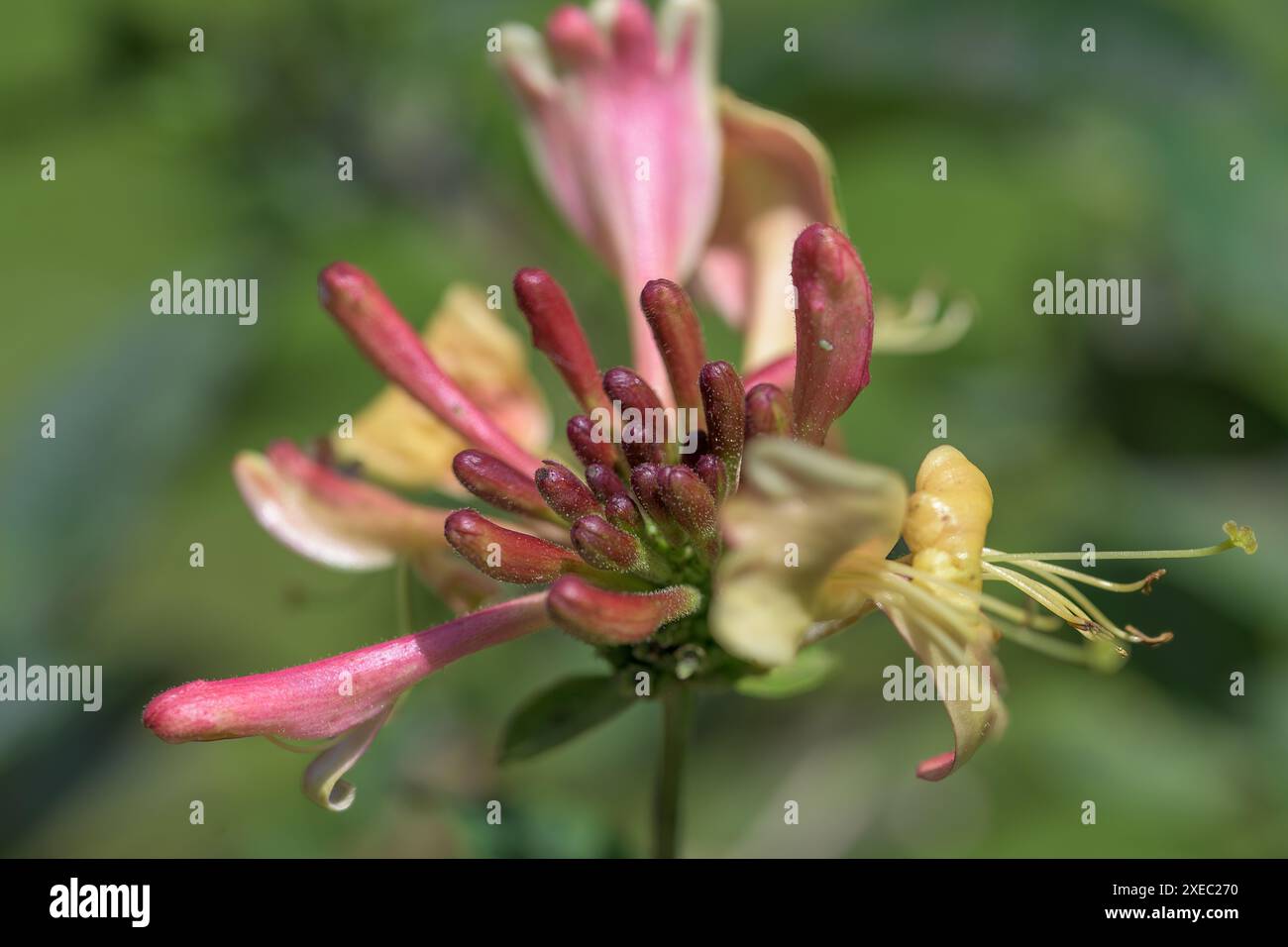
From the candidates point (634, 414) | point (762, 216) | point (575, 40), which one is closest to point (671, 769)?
point (634, 414)

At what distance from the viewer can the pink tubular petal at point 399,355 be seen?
5.28 ft

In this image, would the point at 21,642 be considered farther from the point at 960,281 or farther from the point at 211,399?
the point at 960,281

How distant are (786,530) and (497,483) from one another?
495 mm

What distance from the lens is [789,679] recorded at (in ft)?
5.20

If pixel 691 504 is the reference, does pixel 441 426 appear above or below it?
above

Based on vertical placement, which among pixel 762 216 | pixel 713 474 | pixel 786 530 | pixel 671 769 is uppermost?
pixel 762 216

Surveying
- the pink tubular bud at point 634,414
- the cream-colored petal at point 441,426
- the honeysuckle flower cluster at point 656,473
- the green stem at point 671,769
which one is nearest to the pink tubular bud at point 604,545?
the honeysuckle flower cluster at point 656,473

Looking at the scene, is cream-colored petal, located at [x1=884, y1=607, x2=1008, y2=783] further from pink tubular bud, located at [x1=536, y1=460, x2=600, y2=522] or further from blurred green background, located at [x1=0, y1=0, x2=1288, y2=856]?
blurred green background, located at [x1=0, y1=0, x2=1288, y2=856]

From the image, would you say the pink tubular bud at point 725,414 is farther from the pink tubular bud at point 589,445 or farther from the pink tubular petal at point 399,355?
the pink tubular petal at point 399,355

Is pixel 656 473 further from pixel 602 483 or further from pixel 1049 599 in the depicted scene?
pixel 1049 599

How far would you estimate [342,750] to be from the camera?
144 cm

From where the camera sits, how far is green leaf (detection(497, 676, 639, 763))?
5.16 ft
